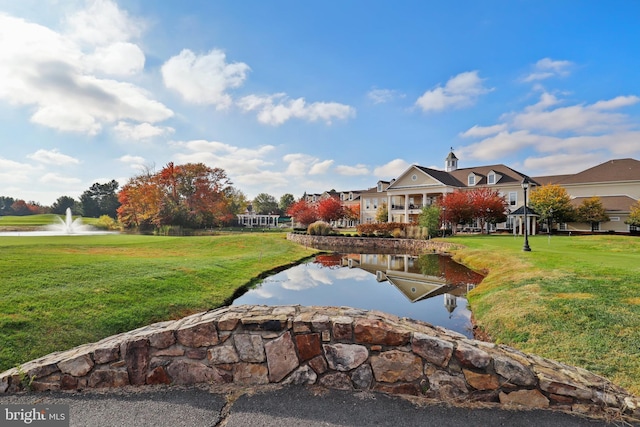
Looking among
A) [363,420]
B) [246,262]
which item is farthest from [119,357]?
[246,262]

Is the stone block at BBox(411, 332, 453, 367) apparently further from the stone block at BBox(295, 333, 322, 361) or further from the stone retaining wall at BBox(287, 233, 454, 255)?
the stone retaining wall at BBox(287, 233, 454, 255)

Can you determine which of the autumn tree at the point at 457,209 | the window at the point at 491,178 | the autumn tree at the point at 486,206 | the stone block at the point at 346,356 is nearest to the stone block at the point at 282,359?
the stone block at the point at 346,356

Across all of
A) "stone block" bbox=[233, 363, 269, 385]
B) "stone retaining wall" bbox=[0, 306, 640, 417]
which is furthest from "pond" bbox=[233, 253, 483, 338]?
"stone block" bbox=[233, 363, 269, 385]

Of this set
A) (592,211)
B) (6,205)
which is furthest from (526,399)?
(6,205)

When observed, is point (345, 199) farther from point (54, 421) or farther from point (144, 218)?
point (54, 421)

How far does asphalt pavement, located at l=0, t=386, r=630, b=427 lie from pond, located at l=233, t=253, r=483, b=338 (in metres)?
4.60

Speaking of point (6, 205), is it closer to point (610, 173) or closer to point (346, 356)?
point (346, 356)

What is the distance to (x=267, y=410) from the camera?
120 inches

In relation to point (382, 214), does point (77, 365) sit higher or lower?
lower

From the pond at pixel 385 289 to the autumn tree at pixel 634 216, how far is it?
2414 cm

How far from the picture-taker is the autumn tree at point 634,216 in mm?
29197

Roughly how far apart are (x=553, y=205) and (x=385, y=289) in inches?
1180

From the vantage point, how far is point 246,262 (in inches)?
619

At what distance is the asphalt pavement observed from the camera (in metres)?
A: 2.85
